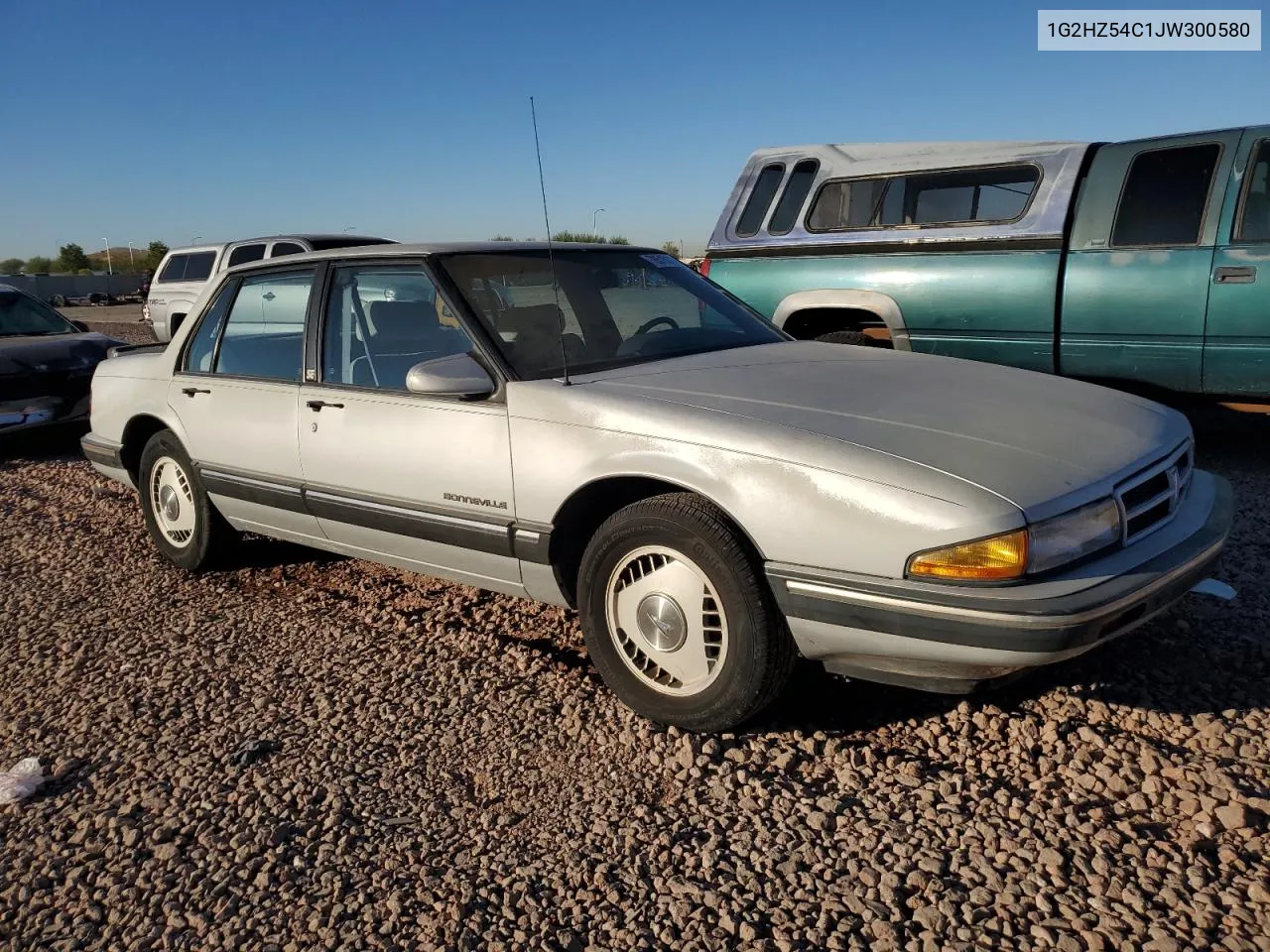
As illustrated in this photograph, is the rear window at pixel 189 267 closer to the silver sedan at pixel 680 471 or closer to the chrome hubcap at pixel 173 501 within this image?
the chrome hubcap at pixel 173 501

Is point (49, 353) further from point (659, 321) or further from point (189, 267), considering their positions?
point (659, 321)

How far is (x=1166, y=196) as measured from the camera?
228 inches

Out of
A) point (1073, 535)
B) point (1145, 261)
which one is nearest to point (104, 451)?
point (1073, 535)

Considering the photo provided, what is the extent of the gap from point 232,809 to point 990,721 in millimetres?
2203

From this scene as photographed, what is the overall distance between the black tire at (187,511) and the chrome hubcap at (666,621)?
8.16ft

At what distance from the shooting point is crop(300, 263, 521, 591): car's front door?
3387 millimetres

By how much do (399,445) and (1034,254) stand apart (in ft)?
14.2

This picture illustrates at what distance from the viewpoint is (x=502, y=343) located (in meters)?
3.47

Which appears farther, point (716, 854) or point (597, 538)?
point (597, 538)

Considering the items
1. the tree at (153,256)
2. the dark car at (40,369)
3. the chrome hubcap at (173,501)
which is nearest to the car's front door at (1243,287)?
the chrome hubcap at (173,501)

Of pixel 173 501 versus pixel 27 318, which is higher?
pixel 27 318

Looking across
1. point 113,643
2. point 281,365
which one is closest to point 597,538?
point 281,365

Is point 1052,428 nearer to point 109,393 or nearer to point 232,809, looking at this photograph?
point 232,809

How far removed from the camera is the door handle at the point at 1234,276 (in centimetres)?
541
